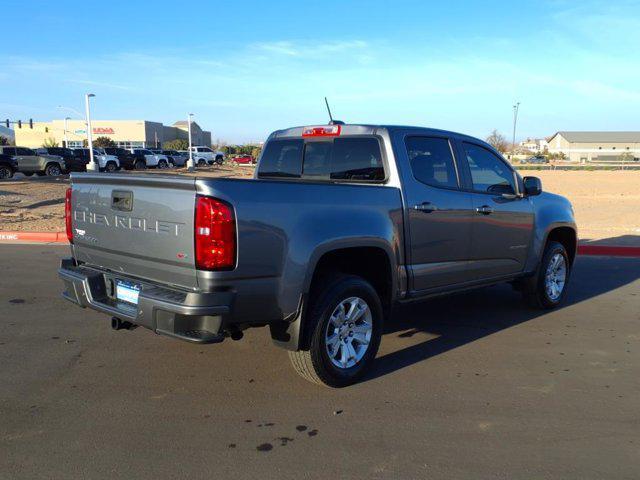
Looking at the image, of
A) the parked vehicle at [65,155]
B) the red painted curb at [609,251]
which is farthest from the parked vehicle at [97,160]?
the red painted curb at [609,251]

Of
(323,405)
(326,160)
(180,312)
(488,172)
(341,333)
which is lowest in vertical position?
(323,405)

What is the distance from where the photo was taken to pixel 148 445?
335 cm

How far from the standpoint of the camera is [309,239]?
3770 millimetres

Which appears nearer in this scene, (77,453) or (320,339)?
(77,453)

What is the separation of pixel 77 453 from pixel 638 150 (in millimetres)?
146108

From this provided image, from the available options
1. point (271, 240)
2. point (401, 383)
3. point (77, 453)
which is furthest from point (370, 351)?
point (77, 453)

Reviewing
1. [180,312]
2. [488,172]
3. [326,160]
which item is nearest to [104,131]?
[326,160]

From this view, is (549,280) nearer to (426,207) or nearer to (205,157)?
(426,207)

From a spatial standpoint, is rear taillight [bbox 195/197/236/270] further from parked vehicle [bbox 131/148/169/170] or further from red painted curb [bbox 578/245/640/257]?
parked vehicle [bbox 131/148/169/170]

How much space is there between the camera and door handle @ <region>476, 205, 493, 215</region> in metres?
5.21

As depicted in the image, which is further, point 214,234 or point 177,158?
point 177,158

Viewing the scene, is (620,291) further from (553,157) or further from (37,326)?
(553,157)

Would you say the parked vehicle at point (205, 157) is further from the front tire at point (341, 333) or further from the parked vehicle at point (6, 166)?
the front tire at point (341, 333)

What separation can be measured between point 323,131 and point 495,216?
6.15 feet
